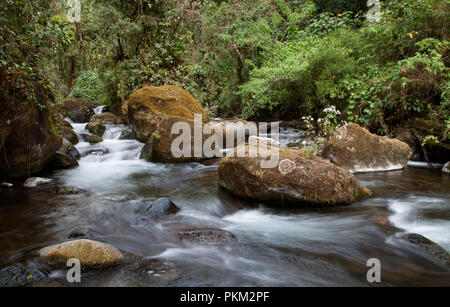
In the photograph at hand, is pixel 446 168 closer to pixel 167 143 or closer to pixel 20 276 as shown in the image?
pixel 167 143

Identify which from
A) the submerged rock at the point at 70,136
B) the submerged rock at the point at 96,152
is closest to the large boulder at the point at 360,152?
the submerged rock at the point at 96,152

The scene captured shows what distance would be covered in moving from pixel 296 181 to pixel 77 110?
12811 mm

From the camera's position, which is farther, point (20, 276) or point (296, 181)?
point (296, 181)

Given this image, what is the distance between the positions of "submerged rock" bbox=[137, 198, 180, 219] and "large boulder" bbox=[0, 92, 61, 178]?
2.85 m

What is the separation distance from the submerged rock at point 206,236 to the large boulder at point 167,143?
3.92 m

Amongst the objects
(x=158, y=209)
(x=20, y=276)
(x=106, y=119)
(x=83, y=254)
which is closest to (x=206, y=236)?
(x=158, y=209)

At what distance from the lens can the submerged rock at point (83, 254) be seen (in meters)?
2.93

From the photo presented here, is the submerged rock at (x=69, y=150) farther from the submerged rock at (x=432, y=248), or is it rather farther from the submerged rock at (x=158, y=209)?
the submerged rock at (x=432, y=248)

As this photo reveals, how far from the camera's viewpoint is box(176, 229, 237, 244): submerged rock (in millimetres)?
3701

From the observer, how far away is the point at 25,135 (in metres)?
5.81

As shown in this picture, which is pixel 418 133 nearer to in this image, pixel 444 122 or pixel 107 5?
pixel 444 122

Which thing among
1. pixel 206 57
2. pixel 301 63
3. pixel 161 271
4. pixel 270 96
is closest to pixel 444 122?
pixel 301 63

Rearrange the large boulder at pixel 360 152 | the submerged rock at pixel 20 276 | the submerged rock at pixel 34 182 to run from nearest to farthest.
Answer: the submerged rock at pixel 20 276 → the submerged rock at pixel 34 182 → the large boulder at pixel 360 152
